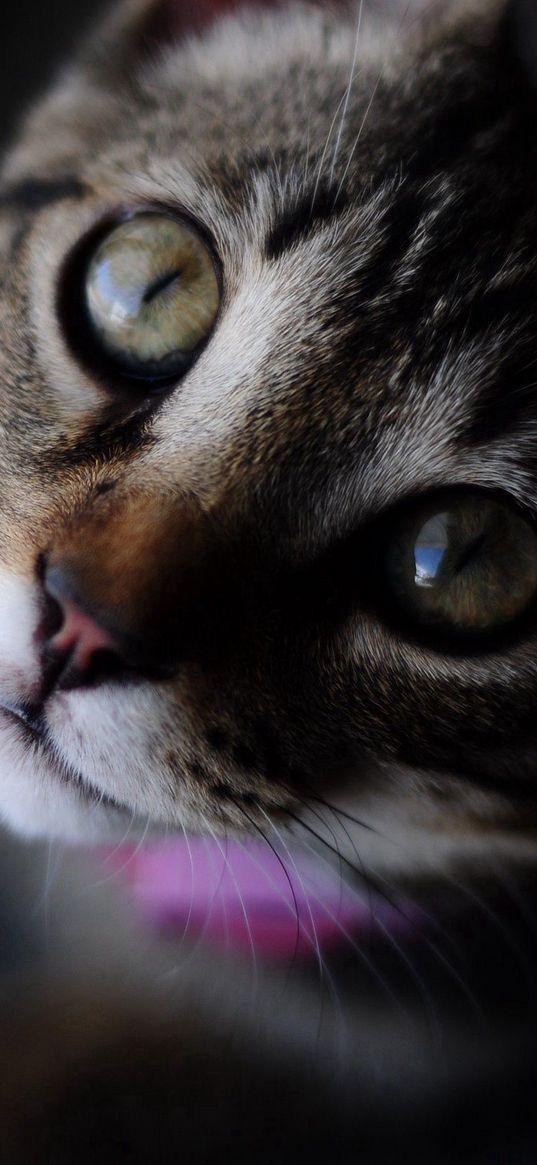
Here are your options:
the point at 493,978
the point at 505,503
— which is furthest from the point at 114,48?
the point at 493,978

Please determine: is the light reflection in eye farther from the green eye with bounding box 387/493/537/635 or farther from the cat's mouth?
the cat's mouth

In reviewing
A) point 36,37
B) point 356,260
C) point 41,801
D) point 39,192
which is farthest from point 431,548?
point 36,37

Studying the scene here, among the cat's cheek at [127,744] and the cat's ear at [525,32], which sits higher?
the cat's ear at [525,32]

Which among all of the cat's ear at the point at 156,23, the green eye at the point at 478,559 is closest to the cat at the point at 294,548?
the green eye at the point at 478,559

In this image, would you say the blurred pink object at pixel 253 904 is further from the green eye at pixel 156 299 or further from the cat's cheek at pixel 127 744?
the green eye at pixel 156 299

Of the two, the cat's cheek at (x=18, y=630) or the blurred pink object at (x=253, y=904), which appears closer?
the cat's cheek at (x=18, y=630)

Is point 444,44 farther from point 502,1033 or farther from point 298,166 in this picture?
point 502,1033

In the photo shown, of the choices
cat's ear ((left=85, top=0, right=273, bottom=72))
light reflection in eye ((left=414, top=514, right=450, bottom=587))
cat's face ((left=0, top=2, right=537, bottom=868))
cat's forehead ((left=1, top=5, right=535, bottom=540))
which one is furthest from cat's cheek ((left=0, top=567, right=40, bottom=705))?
cat's ear ((left=85, top=0, right=273, bottom=72))
